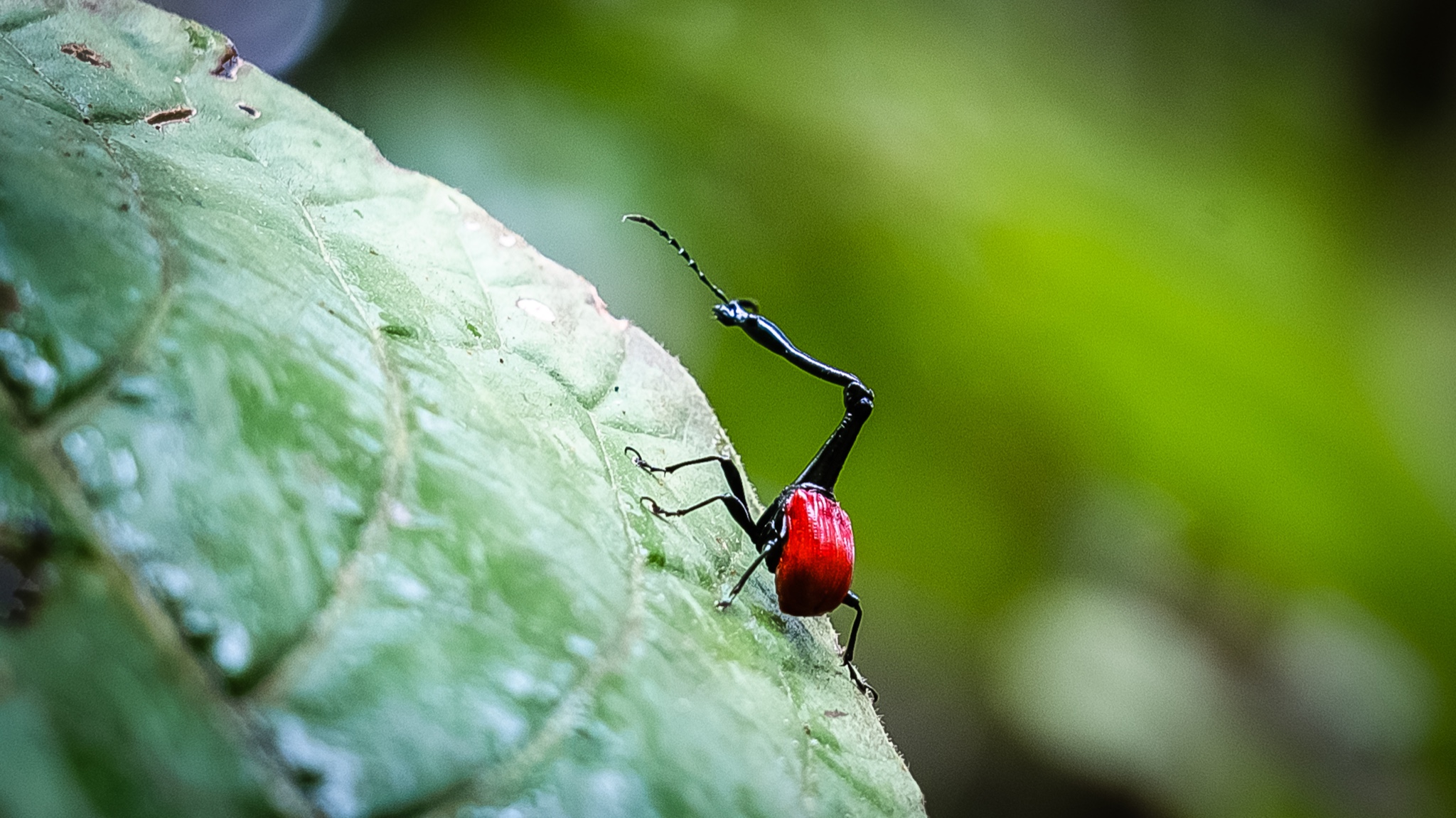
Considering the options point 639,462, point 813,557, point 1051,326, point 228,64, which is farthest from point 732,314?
point 1051,326

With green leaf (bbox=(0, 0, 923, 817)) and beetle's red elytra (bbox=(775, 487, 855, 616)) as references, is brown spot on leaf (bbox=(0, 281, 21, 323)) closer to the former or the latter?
green leaf (bbox=(0, 0, 923, 817))

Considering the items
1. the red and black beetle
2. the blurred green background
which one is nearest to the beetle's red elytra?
the red and black beetle

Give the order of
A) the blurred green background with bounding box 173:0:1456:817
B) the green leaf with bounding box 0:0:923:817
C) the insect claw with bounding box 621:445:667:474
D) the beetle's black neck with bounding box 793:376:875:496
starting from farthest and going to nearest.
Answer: the blurred green background with bounding box 173:0:1456:817
the beetle's black neck with bounding box 793:376:875:496
the insect claw with bounding box 621:445:667:474
the green leaf with bounding box 0:0:923:817

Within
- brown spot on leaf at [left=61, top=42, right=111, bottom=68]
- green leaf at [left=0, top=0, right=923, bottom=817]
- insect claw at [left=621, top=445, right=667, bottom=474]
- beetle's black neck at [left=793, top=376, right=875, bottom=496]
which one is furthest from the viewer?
beetle's black neck at [left=793, top=376, right=875, bottom=496]

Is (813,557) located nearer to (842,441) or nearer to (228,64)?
(842,441)

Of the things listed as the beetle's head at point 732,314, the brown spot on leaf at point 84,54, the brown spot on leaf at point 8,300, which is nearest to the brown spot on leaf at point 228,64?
the brown spot on leaf at point 84,54

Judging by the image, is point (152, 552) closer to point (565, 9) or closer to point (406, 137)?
point (406, 137)

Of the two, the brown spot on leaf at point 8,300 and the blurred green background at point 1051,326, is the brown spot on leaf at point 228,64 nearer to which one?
the brown spot on leaf at point 8,300
